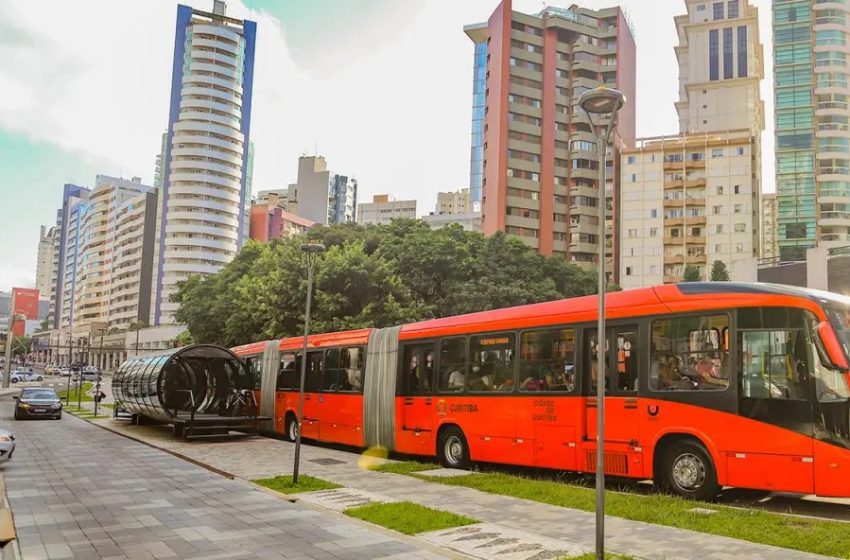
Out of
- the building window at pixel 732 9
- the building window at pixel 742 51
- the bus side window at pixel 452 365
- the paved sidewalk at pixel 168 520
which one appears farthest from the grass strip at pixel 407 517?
the building window at pixel 732 9

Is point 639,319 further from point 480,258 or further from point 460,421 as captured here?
point 480,258

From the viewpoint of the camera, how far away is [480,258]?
Result: 4116 cm

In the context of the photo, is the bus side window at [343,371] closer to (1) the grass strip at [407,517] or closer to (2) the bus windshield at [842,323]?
(1) the grass strip at [407,517]

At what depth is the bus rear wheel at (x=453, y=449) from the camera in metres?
15.8

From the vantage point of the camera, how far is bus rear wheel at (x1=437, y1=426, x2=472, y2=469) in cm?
1584

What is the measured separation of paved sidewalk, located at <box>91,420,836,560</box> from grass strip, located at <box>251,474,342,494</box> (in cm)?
49

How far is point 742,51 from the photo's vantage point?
98.2 metres

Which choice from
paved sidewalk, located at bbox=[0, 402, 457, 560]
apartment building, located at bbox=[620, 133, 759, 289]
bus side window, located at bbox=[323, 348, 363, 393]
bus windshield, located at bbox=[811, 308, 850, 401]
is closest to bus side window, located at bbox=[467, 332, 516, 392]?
bus side window, located at bbox=[323, 348, 363, 393]

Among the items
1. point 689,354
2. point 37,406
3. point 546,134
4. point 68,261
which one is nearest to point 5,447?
point 689,354

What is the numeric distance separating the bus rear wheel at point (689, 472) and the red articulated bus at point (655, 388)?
2 centimetres

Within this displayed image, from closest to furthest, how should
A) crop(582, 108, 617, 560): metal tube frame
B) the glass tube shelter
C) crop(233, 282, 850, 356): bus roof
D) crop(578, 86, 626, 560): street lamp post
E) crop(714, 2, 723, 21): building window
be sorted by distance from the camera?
1. crop(582, 108, 617, 560): metal tube frame
2. crop(578, 86, 626, 560): street lamp post
3. crop(233, 282, 850, 356): bus roof
4. the glass tube shelter
5. crop(714, 2, 723, 21): building window

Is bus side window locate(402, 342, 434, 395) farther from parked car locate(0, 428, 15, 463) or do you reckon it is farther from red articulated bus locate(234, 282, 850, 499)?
parked car locate(0, 428, 15, 463)

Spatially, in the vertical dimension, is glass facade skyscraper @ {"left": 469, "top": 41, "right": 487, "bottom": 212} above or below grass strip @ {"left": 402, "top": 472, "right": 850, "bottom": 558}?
above

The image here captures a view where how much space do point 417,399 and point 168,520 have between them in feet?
26.3
